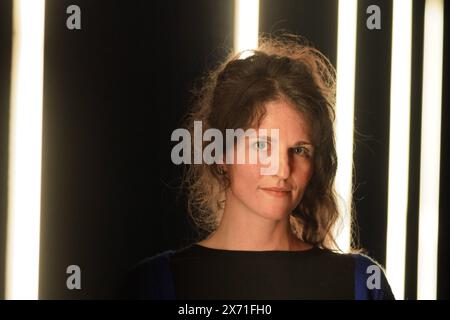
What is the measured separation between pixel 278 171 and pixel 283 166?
0.02m

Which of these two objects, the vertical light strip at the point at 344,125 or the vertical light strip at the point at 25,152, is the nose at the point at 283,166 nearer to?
the vertical light strip at the point at 344,125

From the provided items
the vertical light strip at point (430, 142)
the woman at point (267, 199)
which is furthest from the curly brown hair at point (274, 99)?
the vertical light strip at point (430, 142)

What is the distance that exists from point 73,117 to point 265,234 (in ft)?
1.68

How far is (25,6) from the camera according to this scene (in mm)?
1556

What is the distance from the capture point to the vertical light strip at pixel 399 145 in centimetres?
170

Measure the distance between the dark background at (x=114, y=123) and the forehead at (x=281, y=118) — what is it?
0.18 m

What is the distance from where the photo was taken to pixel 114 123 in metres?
1.59

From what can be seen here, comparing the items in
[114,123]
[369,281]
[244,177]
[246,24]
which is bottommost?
[369,281]

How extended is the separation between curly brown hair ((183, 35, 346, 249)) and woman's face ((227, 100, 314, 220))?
2cm

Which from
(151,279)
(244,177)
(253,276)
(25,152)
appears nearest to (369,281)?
(253,276)

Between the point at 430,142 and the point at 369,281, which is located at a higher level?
the point at 430,142

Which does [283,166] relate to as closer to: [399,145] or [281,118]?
[281,118]
